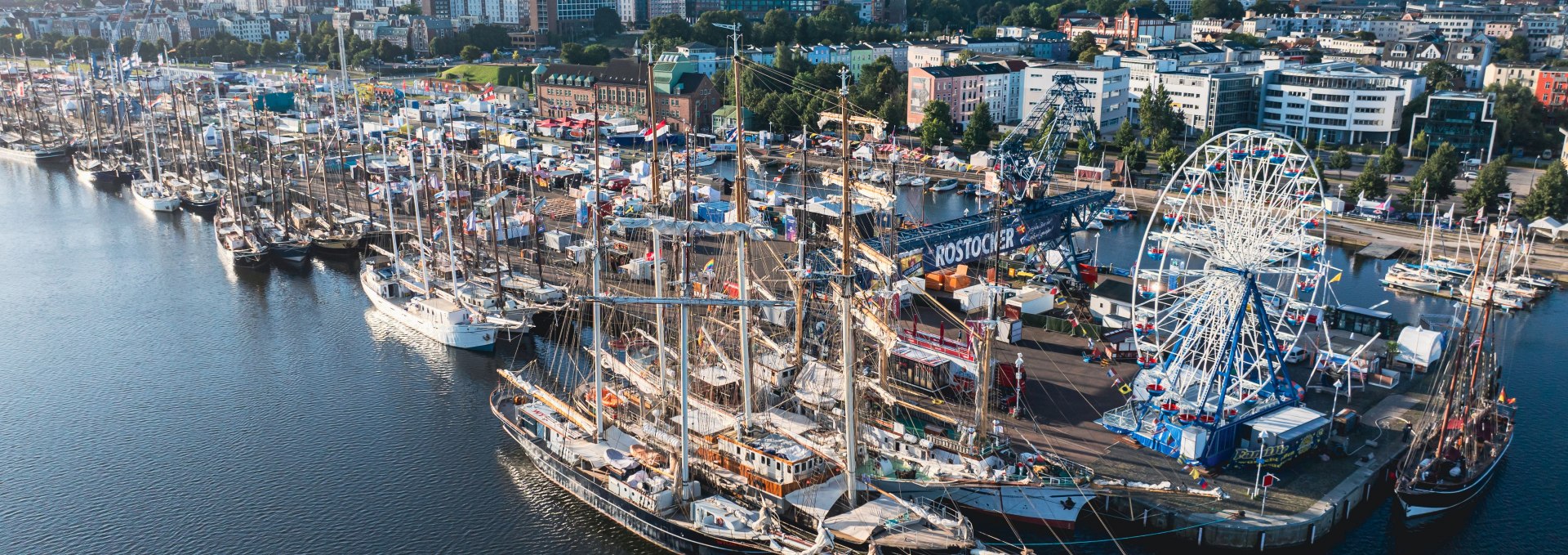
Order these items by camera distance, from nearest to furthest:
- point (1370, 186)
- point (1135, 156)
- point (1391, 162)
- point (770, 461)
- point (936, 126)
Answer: point (770, 461)
point (1370, 186)
point (1391, 162)
point (1135, 156)
point (936, 126)

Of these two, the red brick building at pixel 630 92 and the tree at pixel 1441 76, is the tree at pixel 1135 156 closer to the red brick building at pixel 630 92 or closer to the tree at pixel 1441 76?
the tree at pixel 1441 76

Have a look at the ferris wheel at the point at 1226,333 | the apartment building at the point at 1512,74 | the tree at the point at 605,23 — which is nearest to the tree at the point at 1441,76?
the apartment building at the point at 1512,74

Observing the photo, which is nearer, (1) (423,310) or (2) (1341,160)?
(1) (423,310)

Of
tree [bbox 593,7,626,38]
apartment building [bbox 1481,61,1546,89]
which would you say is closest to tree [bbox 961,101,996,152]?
apartment building [bbox 1481,61,1546,89]

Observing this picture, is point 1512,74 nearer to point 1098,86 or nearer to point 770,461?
point 1098,86

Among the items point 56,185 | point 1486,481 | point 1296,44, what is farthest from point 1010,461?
point 1296,44

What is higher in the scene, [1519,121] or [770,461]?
[1519,121]

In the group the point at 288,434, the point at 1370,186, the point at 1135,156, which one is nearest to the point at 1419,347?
the point at 1370,186

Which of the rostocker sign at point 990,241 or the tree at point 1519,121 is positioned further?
the tree at point 1519,121
